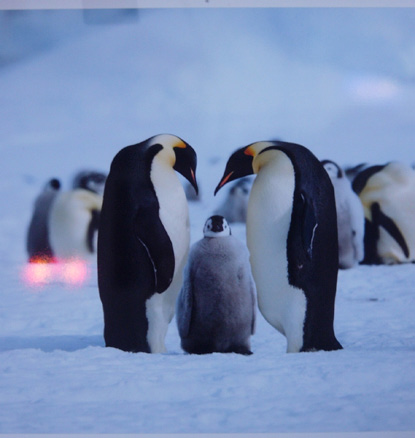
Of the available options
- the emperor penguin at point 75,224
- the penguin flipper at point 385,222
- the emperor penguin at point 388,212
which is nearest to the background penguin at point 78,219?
the emperor penguin at point 75,224

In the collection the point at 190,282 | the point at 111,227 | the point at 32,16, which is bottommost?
the point at 190,282

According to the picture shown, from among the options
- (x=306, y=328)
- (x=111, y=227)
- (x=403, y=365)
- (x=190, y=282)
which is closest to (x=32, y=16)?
(x=111, y=227)

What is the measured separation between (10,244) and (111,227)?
353mm

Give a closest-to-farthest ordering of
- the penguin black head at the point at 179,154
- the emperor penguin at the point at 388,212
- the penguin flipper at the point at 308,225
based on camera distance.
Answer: the penguin flipper at the point at 308,225, the penguin black head at the point at 179,154, the emperor penguin at the point at 388,212

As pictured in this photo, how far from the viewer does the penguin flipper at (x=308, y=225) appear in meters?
2.31

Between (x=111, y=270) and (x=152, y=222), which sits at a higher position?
(x=152, y=222)

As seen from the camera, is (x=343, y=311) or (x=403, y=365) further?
(x=343, y=311)

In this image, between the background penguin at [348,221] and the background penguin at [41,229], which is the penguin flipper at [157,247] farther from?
the background penguin at [348,221]

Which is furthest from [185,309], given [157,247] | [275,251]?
[275,251]

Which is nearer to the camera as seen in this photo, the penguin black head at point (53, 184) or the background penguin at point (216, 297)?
the background penguin at point (216, 297)

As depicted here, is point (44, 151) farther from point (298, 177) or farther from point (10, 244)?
point (298, 177)

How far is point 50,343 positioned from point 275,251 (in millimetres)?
807

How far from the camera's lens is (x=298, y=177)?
93.3 inches

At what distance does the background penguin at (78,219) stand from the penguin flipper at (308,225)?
2.25 feet
